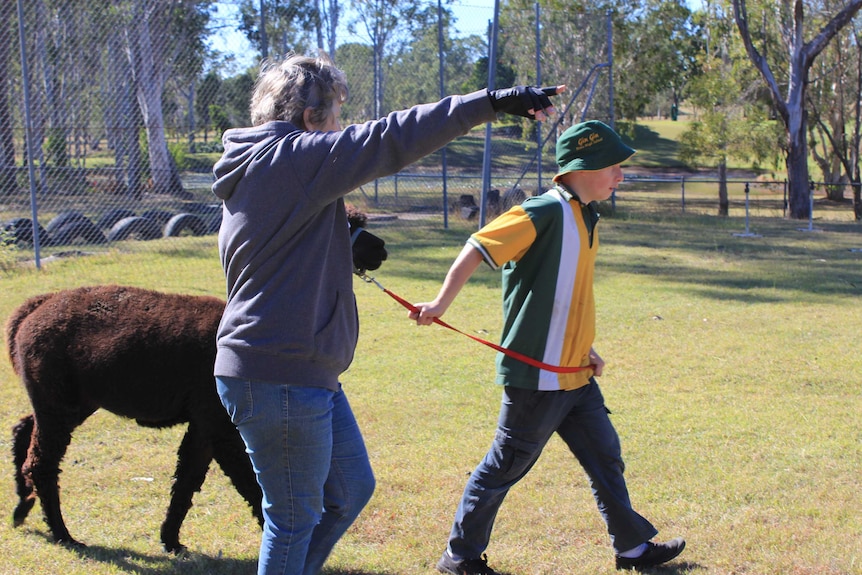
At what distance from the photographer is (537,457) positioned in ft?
12.2

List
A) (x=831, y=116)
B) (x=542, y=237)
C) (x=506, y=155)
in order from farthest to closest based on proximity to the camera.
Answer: (x=831, y=116)
(x=506, y=155)
(x=542, y=237)

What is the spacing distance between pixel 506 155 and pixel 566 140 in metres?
13.9

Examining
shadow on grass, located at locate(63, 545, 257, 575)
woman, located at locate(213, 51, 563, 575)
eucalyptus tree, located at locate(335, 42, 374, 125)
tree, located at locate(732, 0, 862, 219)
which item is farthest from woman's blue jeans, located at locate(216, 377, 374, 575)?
tree, located at locate(732, 0, 862, 219)

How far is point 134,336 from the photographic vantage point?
384 centimetres

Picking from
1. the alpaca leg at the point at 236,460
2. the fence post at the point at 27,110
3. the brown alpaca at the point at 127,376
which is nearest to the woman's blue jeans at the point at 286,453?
the alpaca leg at the point at 236,460

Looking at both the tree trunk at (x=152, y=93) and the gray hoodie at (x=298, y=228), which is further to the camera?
the tree trunk at (x=152, y=93)

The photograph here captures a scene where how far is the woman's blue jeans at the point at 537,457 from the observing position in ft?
11.9

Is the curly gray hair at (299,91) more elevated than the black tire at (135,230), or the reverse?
the curly gray hair at (299,91)

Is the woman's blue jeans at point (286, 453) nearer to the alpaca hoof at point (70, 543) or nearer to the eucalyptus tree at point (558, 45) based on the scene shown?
the alpaca hoof at point (70, 543)

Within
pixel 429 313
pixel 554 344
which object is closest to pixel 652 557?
pixel 554 344

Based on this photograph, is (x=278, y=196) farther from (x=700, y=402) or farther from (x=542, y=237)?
(x=700, y=402)

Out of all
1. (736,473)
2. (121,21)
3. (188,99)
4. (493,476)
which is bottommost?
(736,473)

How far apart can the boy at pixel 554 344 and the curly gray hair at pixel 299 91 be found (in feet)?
3.17

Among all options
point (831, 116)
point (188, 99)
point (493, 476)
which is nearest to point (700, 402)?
point (493, 476)
